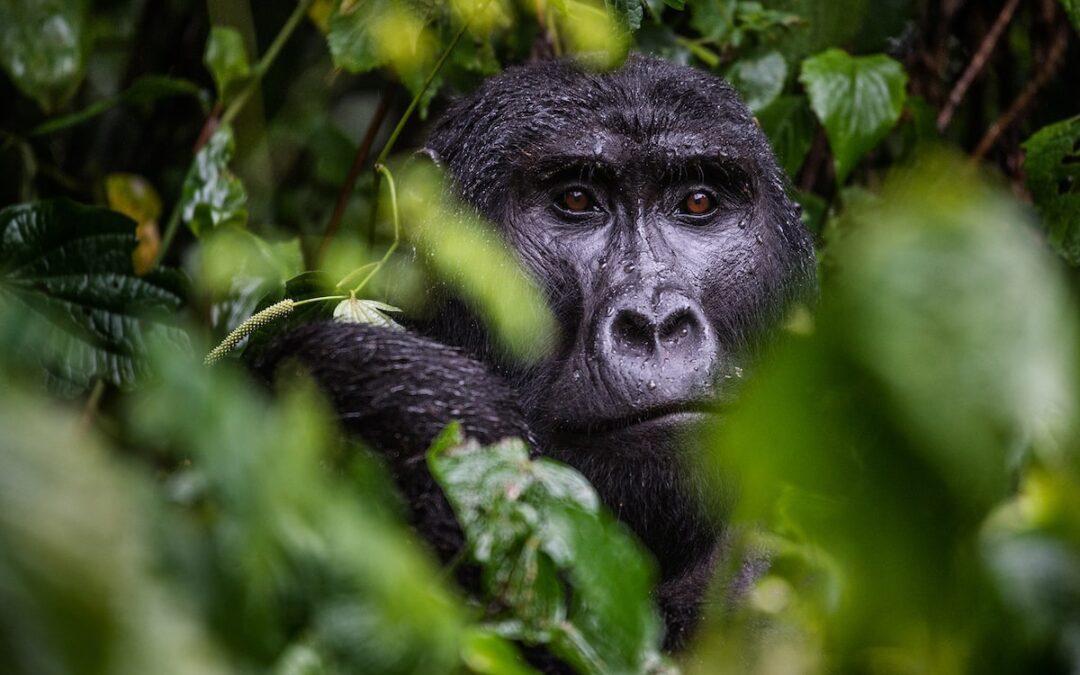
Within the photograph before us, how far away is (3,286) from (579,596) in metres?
2.07

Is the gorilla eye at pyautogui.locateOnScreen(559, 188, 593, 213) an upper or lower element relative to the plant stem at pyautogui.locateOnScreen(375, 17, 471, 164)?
lower

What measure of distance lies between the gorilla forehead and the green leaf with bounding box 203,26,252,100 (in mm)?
1239

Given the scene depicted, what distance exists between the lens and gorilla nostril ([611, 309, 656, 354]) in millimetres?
2529

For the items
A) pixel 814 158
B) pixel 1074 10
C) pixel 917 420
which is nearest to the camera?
pixel 917 420

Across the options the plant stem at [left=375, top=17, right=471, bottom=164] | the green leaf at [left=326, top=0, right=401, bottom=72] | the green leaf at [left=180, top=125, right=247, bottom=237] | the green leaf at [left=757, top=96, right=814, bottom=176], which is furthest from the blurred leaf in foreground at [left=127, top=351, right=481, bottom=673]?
the green leaf at [left=757, top=96, right=814, bottom=176]

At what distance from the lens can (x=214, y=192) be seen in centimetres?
371

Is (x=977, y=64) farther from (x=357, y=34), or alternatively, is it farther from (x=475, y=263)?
(x=475, y=263)

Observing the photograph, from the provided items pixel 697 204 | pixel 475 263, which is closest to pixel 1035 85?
pixel 697 204

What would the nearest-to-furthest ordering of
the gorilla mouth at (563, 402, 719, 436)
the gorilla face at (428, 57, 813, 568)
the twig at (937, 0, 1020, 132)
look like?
1. the gorilla mouth at (563, 402, 719, 436)
2. the gorilla face at (428, 57, 813, 568)
3. the twig at (937, 0, 1020, 132)

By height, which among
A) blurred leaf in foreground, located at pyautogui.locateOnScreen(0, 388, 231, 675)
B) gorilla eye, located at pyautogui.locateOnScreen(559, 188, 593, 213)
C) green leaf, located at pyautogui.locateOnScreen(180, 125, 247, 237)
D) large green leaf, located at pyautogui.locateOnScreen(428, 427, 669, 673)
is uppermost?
blurred leaf in foreground, located at pyautogui.locateOnScreen(0, 388, 231, 675)

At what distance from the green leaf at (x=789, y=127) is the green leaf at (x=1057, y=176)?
671 millimetres

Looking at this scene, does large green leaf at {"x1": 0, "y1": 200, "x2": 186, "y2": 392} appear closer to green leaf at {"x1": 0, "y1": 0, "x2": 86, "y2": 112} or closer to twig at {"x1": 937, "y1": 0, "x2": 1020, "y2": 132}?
green leaf at {"x1": 0, "y1": 0, "x2": 86, "y2": 112}

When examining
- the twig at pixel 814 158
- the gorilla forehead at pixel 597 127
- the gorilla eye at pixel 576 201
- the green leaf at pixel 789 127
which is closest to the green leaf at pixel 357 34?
the gorilla forehead at pixel 597 127

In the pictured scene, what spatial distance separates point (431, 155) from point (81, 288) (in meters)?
0.89
